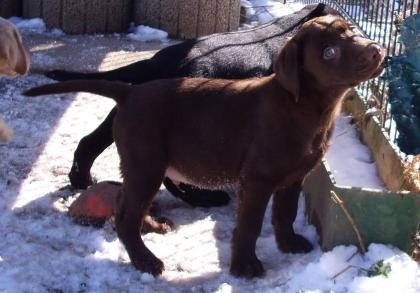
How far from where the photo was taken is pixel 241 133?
10.4 ft

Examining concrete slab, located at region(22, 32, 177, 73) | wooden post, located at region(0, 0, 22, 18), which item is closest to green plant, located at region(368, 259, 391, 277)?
concrete slab, located at region(22, 32, 177, 73)

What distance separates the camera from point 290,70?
3.04 m

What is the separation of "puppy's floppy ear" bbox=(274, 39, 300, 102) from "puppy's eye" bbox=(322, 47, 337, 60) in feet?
0.42

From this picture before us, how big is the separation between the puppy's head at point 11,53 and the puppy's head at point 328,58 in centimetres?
107

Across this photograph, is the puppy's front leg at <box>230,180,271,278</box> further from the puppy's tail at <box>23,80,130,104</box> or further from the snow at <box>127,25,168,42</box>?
the snow at <box>127,25,168,42</box>

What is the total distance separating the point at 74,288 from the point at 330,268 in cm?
112

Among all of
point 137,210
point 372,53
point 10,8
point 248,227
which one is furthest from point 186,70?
point 10,8

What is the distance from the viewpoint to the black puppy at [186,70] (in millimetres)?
4020

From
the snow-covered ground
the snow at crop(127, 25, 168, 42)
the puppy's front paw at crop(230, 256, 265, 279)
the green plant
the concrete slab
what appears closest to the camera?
the green plant

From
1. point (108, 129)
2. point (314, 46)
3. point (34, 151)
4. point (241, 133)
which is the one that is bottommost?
point (34, 151)

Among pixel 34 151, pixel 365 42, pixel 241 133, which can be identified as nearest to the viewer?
pixel 365 42

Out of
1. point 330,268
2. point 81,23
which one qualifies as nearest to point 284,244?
point 330,268

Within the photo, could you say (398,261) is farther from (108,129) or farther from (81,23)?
(81,23)

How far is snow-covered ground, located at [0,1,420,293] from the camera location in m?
3.07
